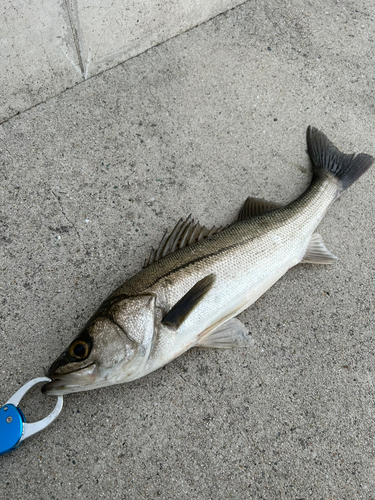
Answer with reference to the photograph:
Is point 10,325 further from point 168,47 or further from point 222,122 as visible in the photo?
point 168,47

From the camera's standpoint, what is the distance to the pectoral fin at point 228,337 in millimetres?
2479

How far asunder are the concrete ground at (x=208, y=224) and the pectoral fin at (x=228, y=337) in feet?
0.32

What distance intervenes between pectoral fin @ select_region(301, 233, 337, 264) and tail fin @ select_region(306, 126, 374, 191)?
1.51ft

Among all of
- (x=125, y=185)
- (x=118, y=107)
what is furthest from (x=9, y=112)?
(x=125, y=185)

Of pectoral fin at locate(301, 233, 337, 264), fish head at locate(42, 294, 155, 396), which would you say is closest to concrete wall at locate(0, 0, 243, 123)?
fish head at locate(42, 294, 155, 396)

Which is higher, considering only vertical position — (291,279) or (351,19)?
(351,19)

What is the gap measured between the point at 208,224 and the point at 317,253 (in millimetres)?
798

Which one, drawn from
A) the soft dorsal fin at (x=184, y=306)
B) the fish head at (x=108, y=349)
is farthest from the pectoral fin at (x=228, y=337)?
the fish head at (x=108, y=349)

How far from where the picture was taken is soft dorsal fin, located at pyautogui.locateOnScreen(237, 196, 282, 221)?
2.76 m

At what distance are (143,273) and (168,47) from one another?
2290 millimetres

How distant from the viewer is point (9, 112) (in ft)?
10.2

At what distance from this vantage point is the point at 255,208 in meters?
2.77

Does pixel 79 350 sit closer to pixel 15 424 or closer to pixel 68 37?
pixel 15 424

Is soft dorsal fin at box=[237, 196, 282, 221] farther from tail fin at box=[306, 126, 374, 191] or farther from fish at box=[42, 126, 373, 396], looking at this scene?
tail fin at box=[306, 126, 374, 191]
